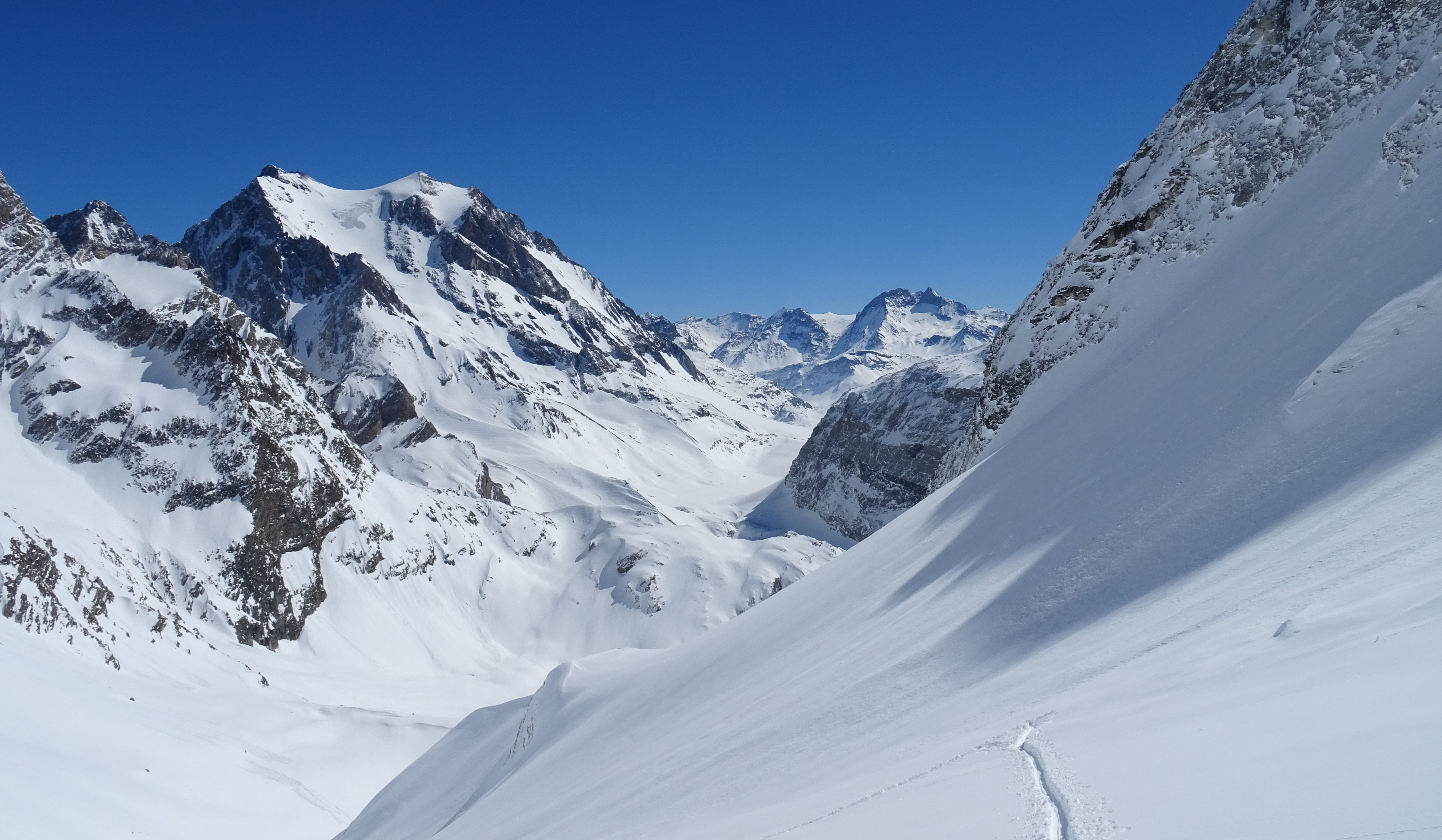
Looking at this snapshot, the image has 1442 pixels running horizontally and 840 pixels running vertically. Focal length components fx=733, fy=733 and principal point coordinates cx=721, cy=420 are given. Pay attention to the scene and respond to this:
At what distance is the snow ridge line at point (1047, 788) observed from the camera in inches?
207

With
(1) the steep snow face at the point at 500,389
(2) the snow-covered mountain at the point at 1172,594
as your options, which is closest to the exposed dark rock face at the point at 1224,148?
(2) the snow-covered mountain at the point at 1172,594

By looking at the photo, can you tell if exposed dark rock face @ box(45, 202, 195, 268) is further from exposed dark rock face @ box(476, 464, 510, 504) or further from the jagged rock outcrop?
exposed dark rock face @ box(476, 464, 510, 504)

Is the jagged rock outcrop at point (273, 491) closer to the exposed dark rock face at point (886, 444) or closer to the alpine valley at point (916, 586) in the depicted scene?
the alpine valley at point (916, 586)

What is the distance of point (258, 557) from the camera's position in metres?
55.6

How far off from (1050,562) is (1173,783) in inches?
286

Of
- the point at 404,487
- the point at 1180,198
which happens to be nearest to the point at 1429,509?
the point at 1180,198

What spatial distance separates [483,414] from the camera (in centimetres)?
12525

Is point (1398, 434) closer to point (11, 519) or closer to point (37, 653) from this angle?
point (37, 653)

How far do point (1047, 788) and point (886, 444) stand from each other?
9189 cm

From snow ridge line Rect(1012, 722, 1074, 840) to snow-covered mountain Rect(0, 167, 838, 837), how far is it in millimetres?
25845

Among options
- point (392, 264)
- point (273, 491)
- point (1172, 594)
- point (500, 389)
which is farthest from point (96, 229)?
point (1172, 594)

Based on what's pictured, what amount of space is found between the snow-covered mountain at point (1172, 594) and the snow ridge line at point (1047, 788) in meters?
0.03

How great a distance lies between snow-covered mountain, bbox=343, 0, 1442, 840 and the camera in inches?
211

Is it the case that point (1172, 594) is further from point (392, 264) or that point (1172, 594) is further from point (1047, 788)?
point (392, 264)
